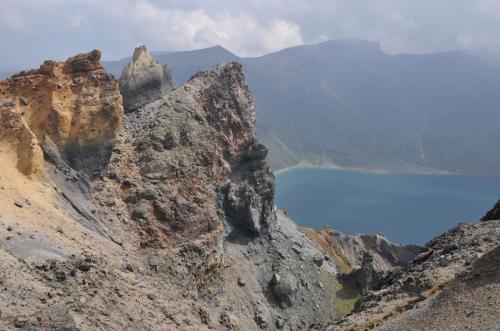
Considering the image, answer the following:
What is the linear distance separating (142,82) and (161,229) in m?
21.5

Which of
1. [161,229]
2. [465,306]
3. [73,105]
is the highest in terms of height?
[73,105]

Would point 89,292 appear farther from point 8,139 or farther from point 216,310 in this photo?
point 216,310

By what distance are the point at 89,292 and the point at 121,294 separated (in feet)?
10.1

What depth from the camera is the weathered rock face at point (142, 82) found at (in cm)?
5806

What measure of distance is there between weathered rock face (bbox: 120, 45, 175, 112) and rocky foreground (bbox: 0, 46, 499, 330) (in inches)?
8.5

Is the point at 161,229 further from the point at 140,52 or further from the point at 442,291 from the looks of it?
the point at 442,291

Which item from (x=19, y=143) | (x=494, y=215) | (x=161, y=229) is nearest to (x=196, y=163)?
(x=161, y=229)

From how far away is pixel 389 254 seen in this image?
317 feet

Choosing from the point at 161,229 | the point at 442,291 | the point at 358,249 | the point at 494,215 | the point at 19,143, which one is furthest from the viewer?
the point at 358,249

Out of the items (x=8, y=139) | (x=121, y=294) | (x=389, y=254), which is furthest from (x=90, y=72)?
(x=389, y=254)

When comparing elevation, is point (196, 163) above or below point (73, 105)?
below

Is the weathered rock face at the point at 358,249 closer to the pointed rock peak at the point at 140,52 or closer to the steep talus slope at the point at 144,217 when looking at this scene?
the steep talus slope at the point at 144,217

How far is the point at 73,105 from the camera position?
43.5 m

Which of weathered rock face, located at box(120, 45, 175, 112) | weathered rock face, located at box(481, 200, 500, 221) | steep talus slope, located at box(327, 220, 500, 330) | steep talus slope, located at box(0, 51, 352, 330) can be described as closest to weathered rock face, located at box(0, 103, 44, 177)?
steep talus slope, located at box(0, 51, 352, 330)
